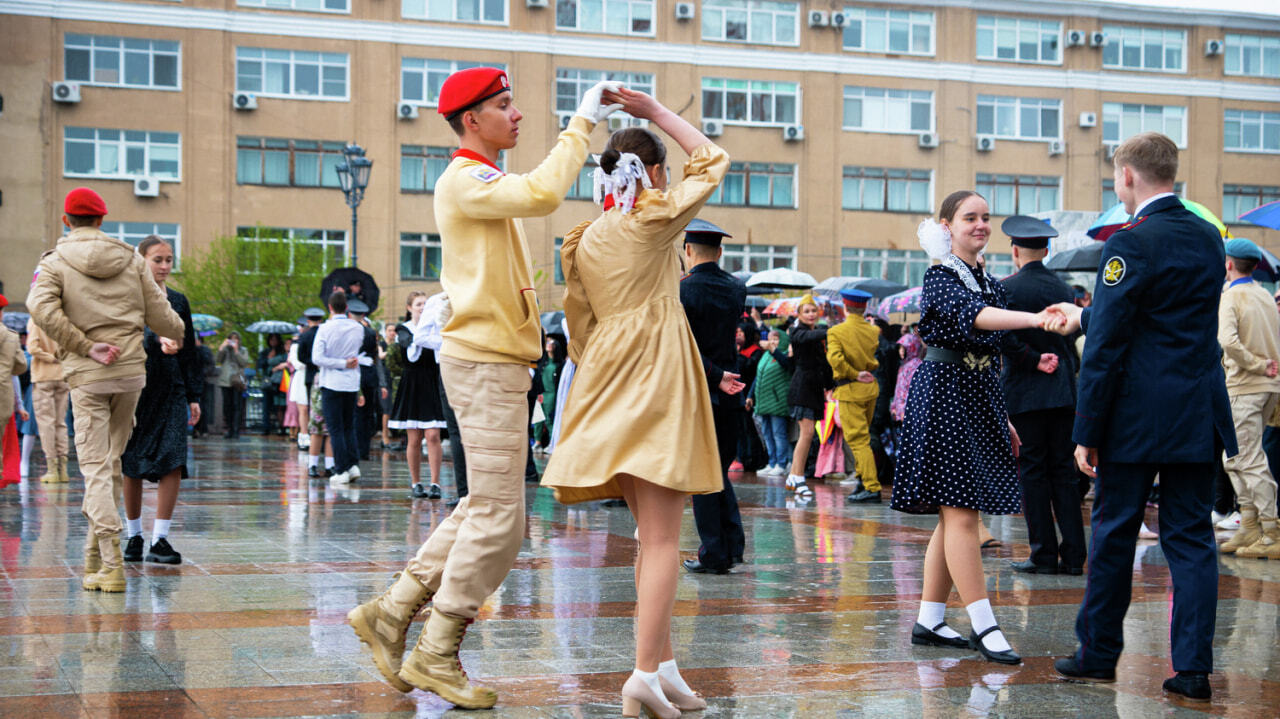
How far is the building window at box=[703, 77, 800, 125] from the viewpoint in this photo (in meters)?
46.2

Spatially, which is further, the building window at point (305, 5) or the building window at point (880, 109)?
the building window at point (880, 109)

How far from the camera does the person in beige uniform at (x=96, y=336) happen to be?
292 inches

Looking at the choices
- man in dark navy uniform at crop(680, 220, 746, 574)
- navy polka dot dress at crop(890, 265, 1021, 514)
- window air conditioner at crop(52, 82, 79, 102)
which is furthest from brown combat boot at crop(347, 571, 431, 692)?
window air conditioner at crop(52, 82, 79, 102)

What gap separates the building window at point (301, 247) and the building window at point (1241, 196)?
32132 mm

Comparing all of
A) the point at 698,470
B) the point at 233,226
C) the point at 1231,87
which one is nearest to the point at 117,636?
the point at 698,470

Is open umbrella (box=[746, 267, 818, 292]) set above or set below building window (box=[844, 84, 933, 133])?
below

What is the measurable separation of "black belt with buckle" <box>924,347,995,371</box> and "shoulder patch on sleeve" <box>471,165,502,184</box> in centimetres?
230

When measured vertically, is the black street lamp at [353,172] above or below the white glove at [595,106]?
above

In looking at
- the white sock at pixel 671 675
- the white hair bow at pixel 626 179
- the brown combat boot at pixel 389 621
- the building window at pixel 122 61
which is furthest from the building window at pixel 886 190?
the white sock at pixel 671 675

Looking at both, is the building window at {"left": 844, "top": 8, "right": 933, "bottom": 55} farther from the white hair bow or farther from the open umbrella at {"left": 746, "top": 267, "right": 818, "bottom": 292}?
the white hair bow

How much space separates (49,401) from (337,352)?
366 cm

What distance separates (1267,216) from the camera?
11.8 m

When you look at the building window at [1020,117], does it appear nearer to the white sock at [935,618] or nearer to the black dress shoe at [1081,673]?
the white sock at [935,618]

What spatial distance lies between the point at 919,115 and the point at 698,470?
150 ft
